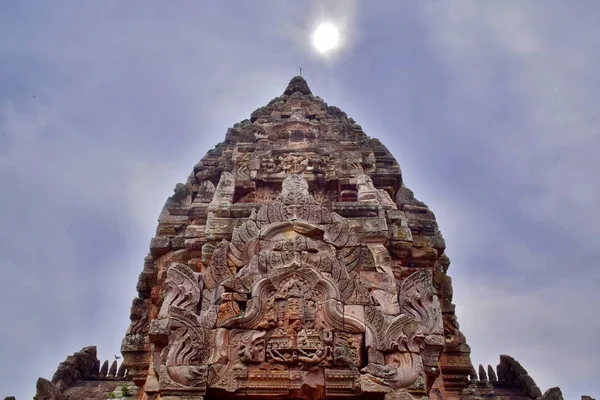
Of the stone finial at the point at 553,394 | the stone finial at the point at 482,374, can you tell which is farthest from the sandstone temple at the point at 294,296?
the stone finial at the point at 482,374

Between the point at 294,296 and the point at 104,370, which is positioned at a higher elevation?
the point at 104,370

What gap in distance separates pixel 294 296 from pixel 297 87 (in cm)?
963

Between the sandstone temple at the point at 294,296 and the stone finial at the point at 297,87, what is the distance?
4.48m

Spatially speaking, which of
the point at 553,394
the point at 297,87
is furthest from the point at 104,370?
the point at 297,87

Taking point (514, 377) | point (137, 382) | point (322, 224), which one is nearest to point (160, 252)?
point (137, 382)

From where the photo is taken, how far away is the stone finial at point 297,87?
13.9m

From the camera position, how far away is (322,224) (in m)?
6.46

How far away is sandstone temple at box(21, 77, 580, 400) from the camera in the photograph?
4.84 meters

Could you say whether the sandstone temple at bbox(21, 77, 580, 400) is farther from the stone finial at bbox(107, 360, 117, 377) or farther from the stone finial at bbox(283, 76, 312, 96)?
the stone finial at bbox(283, 76, 312, 96)

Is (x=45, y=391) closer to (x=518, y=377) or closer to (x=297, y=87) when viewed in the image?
(x=518, y=377)

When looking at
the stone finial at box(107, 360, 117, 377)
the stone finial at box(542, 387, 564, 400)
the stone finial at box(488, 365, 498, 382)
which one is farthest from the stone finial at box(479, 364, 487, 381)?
the stone finial at box(107, 360, 117, 377)

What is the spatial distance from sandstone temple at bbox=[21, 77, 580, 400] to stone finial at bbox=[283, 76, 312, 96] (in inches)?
176

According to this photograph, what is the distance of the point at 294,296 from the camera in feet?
17.4

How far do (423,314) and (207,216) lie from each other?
11.5 ft
